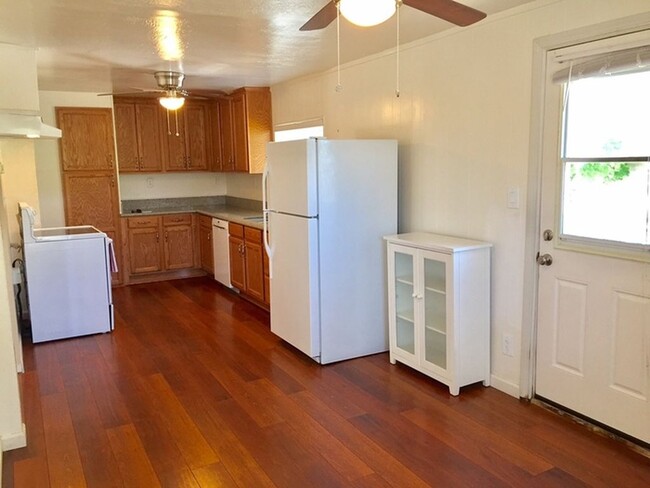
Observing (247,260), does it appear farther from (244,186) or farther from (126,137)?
(126,137)

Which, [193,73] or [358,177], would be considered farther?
[193,73]

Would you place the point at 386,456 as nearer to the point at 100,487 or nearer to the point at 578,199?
the point at 100,487

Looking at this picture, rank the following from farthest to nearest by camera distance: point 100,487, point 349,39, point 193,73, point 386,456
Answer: point 193,73 < point 349,39 < point 386,456 < point 100,487

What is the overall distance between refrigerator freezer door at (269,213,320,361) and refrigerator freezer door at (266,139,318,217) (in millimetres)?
87

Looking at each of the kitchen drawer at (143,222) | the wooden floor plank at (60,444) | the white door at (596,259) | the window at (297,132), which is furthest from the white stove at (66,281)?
the white door at (596,259)

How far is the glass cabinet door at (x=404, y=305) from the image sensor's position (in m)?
3.71

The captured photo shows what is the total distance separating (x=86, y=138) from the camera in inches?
236

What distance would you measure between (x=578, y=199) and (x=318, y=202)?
1636mm

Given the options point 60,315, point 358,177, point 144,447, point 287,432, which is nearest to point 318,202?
point 358,177

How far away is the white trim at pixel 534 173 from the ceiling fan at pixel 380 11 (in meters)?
0.92

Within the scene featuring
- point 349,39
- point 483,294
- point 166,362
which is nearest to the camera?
point 483,294

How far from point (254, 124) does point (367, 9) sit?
4360 millimetres

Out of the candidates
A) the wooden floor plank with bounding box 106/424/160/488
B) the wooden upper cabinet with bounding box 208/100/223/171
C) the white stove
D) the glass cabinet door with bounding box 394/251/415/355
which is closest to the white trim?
the glass cabinet door with bounding box 394/251/415/355

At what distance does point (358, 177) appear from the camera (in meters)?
3.79
